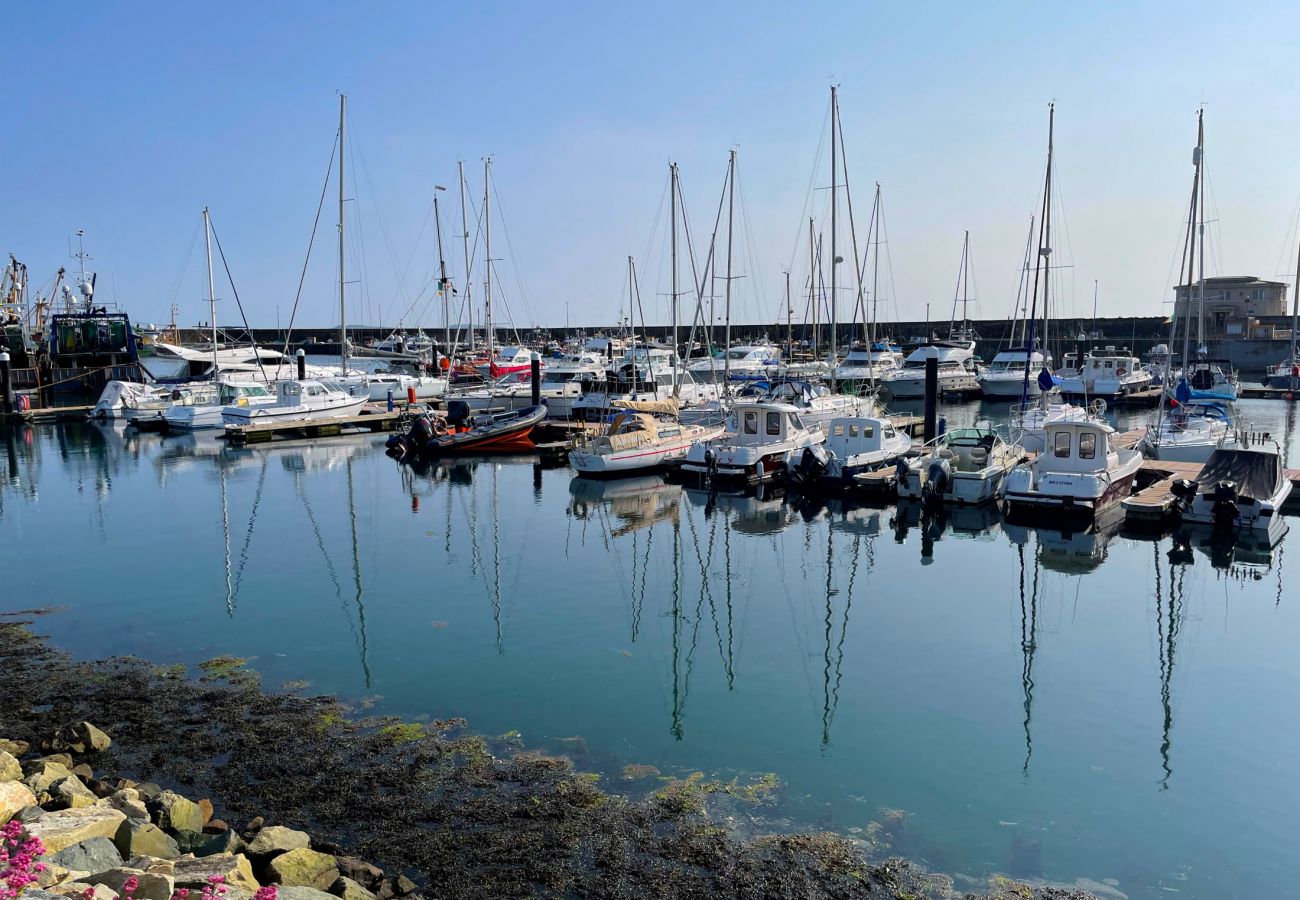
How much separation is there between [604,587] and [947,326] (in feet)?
315

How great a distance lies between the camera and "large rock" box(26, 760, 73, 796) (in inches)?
350

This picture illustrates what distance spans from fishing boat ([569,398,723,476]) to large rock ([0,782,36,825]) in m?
22.7

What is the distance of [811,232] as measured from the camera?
160 feet

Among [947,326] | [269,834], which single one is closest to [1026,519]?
[269,834]

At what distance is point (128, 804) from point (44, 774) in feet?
4.27

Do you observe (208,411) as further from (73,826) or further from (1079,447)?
(73,826)

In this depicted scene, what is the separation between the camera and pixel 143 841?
777 centimetres

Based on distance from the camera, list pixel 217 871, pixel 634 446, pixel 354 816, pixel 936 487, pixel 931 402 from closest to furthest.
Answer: pixel 217 871, pixel 354 816, pixel 936 487, pixel 634 446, pixel 931 402

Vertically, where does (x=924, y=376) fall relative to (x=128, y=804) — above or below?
above

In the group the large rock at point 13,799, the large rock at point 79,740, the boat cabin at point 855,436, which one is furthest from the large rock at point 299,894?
the boat cabin at point 855,436

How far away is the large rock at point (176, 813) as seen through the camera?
8.55 meters

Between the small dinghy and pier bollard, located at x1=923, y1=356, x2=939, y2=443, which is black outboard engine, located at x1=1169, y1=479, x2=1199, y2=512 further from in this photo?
the small dinghy

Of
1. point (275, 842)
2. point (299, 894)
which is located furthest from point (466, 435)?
point (299, 894)

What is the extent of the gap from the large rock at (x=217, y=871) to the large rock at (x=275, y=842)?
279mm
